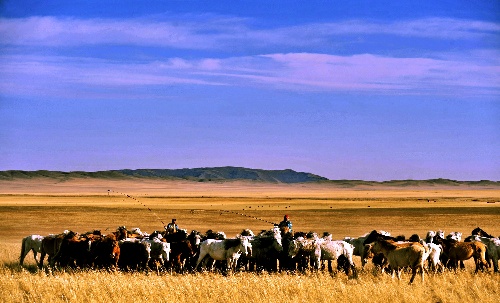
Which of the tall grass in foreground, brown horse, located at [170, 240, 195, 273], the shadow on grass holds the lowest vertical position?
the shadow on grass

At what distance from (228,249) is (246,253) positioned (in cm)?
52

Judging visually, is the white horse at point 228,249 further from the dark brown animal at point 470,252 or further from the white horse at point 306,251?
the dark brown animal at point 470,252

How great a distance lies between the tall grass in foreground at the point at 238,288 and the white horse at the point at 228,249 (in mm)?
1378

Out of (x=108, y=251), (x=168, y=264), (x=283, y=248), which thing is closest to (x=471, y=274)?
(x=283, y=248)

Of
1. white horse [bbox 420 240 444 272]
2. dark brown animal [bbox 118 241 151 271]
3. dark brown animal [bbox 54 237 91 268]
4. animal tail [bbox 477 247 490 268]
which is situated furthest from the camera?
dark brown animal [bbox 54 237 91 268]

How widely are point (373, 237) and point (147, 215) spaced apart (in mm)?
35001

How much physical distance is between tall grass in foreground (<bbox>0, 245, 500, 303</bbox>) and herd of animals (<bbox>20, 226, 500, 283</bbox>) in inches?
51.6

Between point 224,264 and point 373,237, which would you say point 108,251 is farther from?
point 373,237

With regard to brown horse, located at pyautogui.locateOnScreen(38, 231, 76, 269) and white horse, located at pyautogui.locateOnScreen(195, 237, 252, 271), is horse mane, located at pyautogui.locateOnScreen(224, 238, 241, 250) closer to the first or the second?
white horse, located at pyautogui.locateOnScreen(195, 237, 252, 271)

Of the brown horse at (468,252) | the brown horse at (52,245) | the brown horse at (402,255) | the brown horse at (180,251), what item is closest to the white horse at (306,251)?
the brown horse at (402,255)

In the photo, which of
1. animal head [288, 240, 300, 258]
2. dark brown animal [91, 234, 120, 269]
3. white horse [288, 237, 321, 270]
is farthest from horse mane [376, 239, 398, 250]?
dark brown animal [91, 234, 120, 269]

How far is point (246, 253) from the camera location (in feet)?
61.3

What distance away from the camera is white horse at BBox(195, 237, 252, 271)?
1867cm

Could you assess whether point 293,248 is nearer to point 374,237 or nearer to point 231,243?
point 231,243
